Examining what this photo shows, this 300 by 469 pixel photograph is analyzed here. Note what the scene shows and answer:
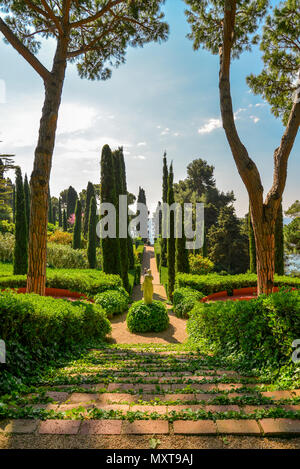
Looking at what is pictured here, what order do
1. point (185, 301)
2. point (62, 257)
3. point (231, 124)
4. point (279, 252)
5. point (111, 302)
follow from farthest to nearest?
1. point (62, 257)
2. point (279, 252)
3. point (185, 301)
4. point (111, 302)
5. point (231, 124)

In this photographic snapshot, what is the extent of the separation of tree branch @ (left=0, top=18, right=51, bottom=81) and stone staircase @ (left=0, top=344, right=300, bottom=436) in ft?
20.5

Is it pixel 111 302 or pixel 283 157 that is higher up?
pixel 283 157

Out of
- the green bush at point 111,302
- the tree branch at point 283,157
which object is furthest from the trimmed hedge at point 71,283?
the tree branch at point 283,157

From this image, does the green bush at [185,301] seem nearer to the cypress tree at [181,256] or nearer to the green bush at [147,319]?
the green bush at [147,319]

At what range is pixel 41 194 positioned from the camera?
5.55m

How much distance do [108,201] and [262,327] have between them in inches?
441

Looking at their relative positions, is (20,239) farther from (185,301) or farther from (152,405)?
(152,405)

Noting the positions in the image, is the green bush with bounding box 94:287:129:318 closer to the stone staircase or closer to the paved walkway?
the paved walkway

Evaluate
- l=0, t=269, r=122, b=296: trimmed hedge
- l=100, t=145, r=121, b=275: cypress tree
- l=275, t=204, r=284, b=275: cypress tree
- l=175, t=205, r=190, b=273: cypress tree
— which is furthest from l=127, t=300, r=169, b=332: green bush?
l=275, t=204, r=284, b=275: cypress tree

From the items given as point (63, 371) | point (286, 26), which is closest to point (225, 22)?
point (286, 26)

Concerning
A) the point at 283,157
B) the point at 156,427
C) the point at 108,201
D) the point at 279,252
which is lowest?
the point at 156,427

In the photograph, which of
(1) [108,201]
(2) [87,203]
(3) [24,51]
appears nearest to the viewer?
(3) [24,51]

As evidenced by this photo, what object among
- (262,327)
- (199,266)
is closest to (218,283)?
(199,266)

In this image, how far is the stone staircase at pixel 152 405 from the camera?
169cm
